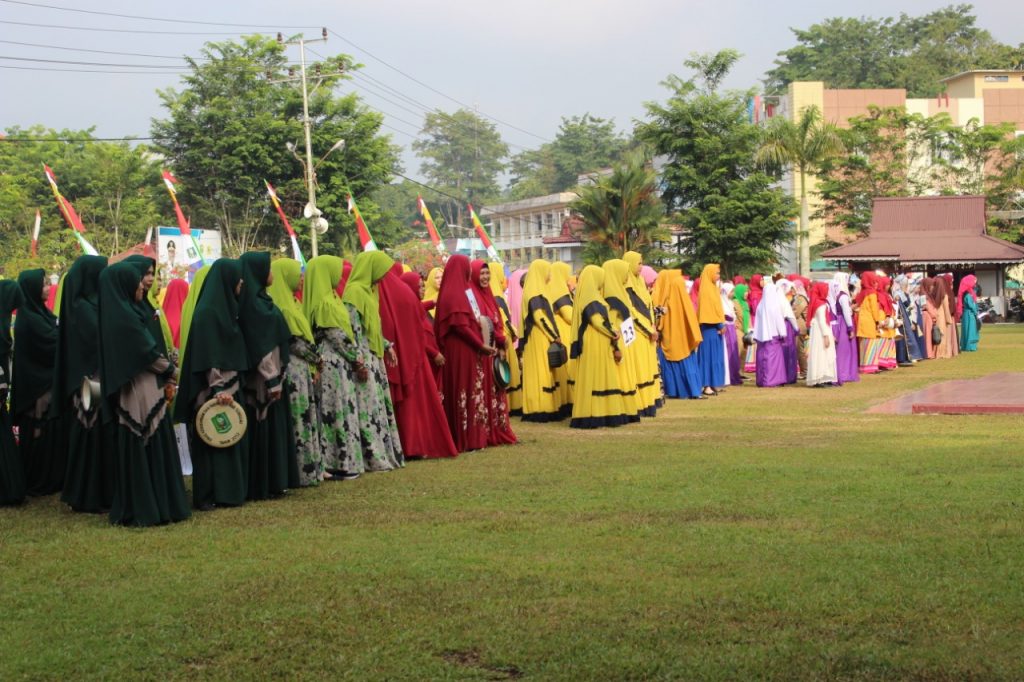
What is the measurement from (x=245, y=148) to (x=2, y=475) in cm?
3627

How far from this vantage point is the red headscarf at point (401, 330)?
10281mm

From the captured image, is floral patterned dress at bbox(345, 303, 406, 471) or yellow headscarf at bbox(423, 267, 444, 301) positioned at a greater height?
yellow headscarf at bbox(423, 267, 444, 301)

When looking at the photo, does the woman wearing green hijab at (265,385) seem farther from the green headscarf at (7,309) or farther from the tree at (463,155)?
the tree at (463,155)

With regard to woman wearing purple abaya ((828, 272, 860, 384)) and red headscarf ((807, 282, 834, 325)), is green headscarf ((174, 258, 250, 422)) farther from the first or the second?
woman wearing purple abaya ((828, 272, 860, 384))

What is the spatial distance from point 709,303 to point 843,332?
2.49 meters

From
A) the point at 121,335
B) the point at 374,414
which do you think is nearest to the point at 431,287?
the point at 374,414

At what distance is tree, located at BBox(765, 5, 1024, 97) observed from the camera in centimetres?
7906

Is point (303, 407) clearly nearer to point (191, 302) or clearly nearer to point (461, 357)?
point (191, 302)

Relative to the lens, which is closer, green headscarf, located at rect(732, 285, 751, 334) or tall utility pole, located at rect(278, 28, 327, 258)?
green headscarf, located at rect(732, 285, 751, 334)

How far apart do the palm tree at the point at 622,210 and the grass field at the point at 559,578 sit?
29.6m

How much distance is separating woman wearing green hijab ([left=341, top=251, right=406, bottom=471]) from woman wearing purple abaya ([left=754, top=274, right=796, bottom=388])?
8.26m

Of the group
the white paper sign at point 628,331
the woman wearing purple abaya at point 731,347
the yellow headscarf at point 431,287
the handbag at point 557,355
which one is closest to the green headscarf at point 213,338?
the handbag at point 557,355

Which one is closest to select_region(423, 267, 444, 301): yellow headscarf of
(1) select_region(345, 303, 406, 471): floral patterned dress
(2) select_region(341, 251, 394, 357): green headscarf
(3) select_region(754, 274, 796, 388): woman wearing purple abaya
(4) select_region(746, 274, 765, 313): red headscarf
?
(2) select_region(341, 251, 394, 357): green headscarf

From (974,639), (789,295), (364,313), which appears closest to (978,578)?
(974,639)
